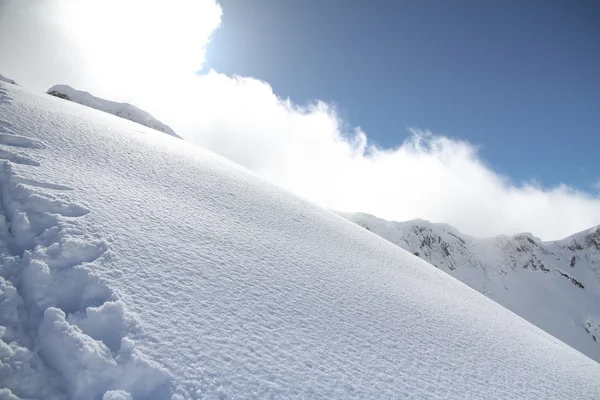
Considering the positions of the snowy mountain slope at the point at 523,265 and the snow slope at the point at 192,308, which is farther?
the snowy mountain slope at the point at 523,265

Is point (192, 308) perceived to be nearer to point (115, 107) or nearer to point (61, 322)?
point (61, 322)

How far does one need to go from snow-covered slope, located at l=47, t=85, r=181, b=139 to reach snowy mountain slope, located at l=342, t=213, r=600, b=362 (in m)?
86.7

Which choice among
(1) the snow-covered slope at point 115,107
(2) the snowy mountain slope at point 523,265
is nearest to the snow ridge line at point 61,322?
(1) the snow-covered slope at point 115,107

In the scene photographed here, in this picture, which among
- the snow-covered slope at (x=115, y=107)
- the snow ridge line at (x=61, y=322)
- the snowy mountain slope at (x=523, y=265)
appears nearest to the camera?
the snow ridge line at (x=61, y=322)

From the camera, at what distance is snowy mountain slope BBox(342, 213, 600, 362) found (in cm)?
10756

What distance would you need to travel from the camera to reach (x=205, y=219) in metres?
4.24

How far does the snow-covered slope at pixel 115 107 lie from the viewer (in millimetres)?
108794

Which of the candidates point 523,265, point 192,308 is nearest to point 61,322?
point 192,308

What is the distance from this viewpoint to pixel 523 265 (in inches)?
5172

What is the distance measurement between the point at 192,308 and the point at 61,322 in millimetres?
814

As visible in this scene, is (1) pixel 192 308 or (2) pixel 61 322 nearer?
(2) pixel 61 322

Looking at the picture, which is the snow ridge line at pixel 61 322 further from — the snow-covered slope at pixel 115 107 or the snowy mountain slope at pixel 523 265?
the snowy mountain slope at pixel 523 265

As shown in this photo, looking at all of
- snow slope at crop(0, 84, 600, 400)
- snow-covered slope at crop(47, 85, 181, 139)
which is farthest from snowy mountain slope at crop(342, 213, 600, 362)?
snow slope at crop(0, 84, 600, 400)

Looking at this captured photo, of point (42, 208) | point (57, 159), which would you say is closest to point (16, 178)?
point (42, 208)
